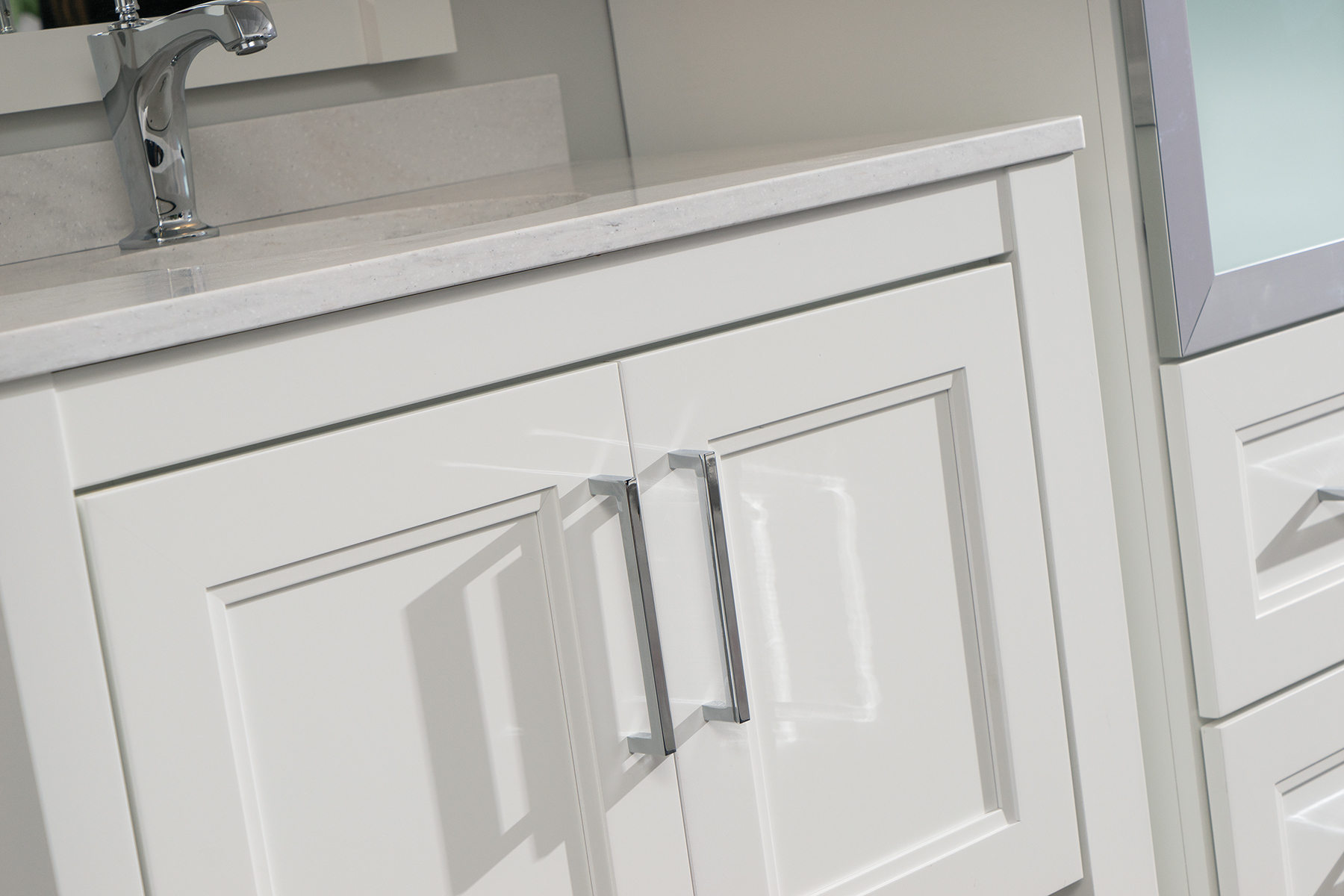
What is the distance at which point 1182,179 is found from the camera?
829mm

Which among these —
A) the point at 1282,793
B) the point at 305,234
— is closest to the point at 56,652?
the point at 305,234

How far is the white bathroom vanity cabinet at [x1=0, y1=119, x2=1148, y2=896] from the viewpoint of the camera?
1.80 ft

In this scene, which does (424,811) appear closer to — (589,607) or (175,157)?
(589,607)

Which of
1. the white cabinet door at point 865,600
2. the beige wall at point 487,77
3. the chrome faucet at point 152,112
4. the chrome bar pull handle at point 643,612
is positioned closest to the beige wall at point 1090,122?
the white cabinet door at point 865,600

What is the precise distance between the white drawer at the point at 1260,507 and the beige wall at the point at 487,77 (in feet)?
2.33

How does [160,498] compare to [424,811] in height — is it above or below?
above

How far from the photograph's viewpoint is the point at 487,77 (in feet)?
4.09

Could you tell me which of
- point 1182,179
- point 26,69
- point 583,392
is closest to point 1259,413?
point 1182,179

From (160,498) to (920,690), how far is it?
0.48 meters

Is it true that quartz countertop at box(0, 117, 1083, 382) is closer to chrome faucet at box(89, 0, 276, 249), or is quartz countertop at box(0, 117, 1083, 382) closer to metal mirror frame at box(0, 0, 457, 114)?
chrome faucet at box(89, 0, 276, 249)

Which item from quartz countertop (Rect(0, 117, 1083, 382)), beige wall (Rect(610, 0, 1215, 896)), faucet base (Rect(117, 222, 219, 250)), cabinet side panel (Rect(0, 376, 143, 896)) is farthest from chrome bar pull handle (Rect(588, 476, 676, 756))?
faucet base (Rect(117, 222, 219, 250))

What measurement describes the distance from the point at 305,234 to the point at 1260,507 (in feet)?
2.64

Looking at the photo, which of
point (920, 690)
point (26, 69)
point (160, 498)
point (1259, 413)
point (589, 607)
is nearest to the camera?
point (160, 498)

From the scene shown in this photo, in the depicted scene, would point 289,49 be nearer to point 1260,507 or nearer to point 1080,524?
point 1080,524
